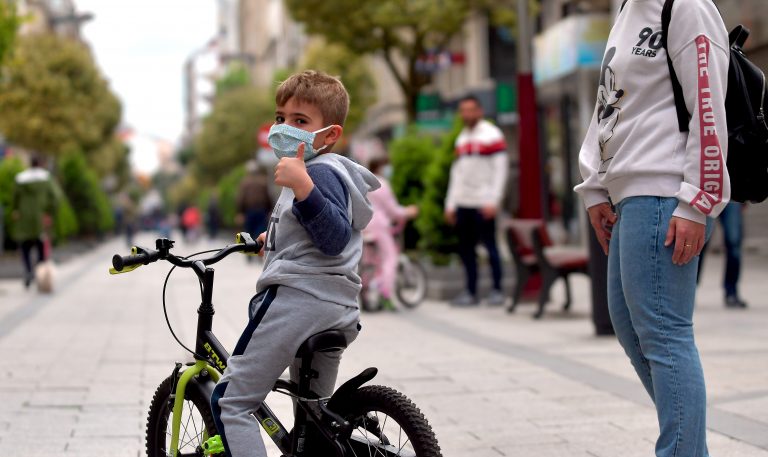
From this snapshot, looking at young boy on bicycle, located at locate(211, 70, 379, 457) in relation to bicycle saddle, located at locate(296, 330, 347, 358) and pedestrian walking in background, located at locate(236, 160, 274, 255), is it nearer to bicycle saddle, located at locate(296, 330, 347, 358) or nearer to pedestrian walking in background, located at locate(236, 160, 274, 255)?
bicycle saddle, located at locate(296, 330, 347, 358)

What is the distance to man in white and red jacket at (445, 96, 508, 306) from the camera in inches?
458

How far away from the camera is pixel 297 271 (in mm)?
3312

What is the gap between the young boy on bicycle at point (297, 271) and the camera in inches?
130

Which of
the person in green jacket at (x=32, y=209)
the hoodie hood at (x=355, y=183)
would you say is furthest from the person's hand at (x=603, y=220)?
the person in green jacket at (x=32, y=209)

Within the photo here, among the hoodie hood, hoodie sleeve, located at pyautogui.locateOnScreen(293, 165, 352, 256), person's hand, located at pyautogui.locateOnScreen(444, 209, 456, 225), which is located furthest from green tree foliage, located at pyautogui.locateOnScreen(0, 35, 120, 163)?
hoodie sleeve, located at pyautogui.locateOnScreen(293, 165, 352, 256)

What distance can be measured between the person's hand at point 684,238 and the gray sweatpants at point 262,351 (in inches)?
34.3

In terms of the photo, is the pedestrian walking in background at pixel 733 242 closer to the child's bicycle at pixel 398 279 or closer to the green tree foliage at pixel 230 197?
the child's bicycle at pixel 398 279

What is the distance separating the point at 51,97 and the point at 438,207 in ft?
104

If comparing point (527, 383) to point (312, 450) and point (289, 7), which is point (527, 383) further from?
point (289, 7)

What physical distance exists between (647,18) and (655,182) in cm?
47

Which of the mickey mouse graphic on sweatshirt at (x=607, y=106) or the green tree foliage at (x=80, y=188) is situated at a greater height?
the mickey mouse graphic on sweatshirt at (x=607, y=106)

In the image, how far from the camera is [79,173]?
3484 centimetres

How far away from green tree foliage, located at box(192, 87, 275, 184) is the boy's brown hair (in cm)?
6496

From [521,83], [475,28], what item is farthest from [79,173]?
[521,83]
